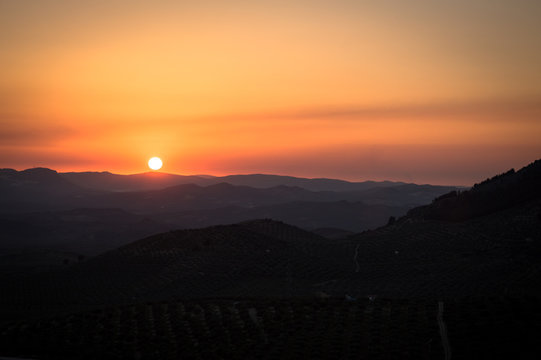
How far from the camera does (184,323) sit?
4122cm

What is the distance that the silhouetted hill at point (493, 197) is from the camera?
105m

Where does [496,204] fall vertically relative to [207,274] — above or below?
above

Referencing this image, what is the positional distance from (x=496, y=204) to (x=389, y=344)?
281ft

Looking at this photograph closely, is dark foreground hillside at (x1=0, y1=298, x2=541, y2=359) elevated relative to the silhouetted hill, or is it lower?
lower

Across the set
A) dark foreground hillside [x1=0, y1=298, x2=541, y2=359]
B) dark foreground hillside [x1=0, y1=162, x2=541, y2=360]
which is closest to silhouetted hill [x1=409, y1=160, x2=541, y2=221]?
dark foreground hillside [x1=0, y1=162, x2=541, y2=360]

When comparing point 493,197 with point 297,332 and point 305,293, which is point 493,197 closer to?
point 305,293

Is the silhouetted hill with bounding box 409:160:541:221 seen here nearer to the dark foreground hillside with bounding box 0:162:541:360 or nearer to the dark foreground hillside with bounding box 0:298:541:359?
the dark foreground hillside with bounding box 0:162:541:360

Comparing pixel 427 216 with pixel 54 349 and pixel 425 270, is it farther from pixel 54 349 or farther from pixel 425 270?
pixel 54 349

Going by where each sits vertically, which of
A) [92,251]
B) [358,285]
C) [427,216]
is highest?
[427,216]

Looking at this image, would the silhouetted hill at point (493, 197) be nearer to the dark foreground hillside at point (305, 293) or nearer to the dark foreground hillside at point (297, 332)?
the dark foreground hillside at point (305, 293)

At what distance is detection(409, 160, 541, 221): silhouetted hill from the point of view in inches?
4126

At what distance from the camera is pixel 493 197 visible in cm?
11106

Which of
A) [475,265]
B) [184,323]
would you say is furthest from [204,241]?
[184,323]

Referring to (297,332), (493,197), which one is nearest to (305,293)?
(297,332)
